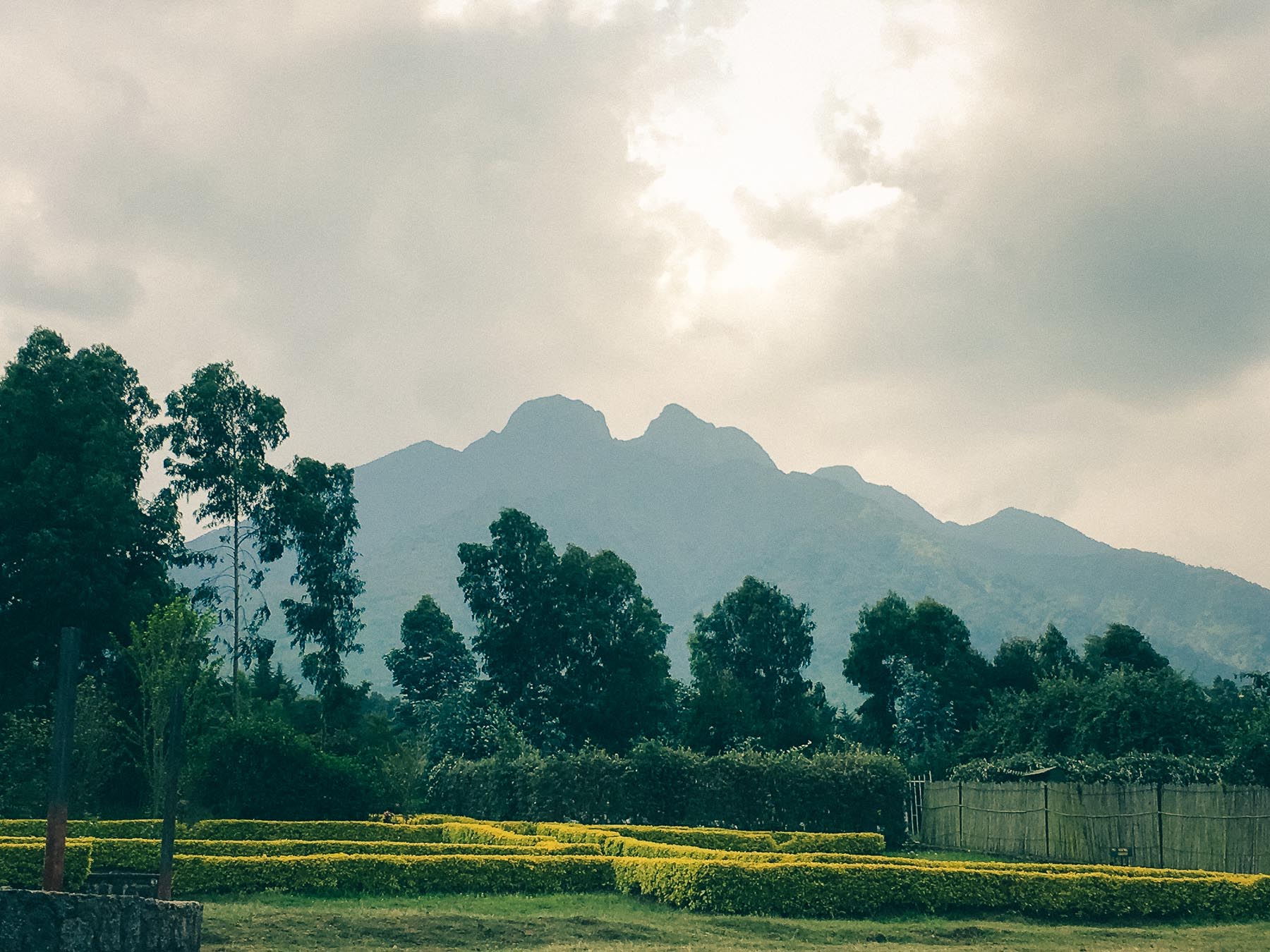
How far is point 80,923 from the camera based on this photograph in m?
8.14

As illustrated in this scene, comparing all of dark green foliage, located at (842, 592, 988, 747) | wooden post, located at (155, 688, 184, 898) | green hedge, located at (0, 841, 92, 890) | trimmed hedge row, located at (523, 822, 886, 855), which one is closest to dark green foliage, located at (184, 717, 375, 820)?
trimmed hedge row, located at (523, 822, 886, 855)

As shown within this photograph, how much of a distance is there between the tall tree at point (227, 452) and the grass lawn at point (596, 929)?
32.3 m

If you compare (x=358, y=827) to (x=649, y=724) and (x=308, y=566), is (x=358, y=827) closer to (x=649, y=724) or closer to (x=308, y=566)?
(x=308, y=566)

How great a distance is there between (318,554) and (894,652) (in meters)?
33.2

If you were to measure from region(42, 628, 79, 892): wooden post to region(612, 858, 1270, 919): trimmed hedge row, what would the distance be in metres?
11.5

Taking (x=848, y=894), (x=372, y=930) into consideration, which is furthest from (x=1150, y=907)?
(x=372, y=930)

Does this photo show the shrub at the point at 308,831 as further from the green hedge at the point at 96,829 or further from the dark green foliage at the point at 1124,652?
the dark green foliage at the point at 1124,652

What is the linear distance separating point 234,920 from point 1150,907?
48.8 feet

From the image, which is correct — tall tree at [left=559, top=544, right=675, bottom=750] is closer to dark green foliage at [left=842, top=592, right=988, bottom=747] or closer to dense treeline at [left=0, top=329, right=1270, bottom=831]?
Answer: dense treeline at [left=0, top=329, right=1270, bottom=831]

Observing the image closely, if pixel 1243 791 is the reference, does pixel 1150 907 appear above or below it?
below

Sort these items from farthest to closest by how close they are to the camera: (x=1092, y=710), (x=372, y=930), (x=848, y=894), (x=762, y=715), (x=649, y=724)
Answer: (x=762, y=715) < (x=649, y=724) < (x=1092, y=710) < (x=848, y=894) < (x=372, y=930)

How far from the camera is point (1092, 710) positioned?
3994 centimetres

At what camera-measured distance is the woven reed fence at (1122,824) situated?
23844 millimetres

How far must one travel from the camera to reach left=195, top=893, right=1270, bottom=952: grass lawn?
1524 cm
